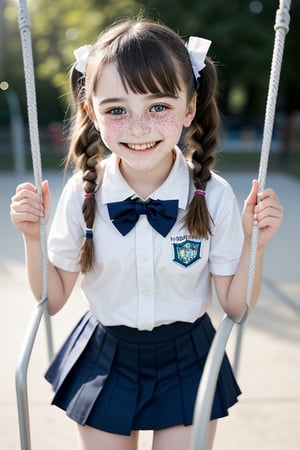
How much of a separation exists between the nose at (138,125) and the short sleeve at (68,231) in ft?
1.04

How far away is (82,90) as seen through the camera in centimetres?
174

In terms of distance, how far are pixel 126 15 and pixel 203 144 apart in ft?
30.9

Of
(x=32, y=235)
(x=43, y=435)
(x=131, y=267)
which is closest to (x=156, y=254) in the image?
(x=131, y=267)

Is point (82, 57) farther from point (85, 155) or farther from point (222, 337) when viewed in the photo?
point (222, 337)

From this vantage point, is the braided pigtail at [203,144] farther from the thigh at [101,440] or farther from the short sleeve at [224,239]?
the thigh at [101,440]

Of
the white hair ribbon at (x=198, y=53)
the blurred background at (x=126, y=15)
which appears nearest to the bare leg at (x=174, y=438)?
the white hair ribbon at (x=198, y=53)

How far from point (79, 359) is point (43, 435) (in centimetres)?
67

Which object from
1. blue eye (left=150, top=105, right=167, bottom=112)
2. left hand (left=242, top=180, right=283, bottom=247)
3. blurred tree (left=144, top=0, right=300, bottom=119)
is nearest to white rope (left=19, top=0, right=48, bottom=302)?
blue eye (left=150, top=105, right=167, bottom=112)

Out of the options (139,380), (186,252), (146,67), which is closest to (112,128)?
(146,67)

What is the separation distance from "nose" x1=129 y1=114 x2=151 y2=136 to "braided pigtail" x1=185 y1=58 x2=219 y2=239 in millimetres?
253

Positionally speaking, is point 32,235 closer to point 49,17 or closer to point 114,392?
point 114,392

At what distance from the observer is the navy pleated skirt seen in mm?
1662

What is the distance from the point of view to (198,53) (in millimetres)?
1646

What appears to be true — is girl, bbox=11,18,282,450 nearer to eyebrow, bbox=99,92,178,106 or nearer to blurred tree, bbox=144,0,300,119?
eyebrow, bbox=99,92,178,106
